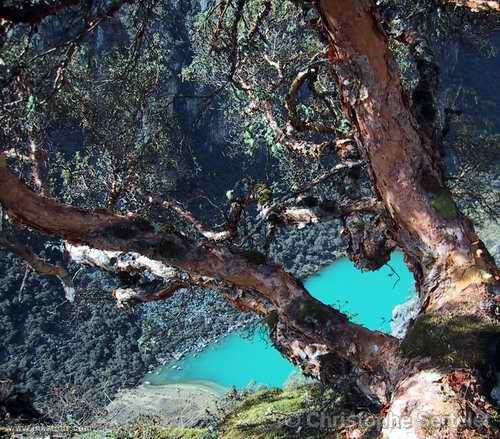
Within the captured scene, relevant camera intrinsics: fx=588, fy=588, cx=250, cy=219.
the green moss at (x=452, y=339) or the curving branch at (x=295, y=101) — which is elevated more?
the curving branch at (x=295, y=101)

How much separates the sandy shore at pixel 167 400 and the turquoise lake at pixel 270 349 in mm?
400

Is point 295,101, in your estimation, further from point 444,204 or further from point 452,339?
point 452,339

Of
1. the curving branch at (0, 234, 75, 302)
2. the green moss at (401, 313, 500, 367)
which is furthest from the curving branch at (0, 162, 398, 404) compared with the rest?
the curving branch at (0, 234, 75, 302)

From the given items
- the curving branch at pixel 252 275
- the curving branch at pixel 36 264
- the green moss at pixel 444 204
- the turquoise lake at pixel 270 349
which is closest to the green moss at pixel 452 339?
the curving branch at pixel 252 275

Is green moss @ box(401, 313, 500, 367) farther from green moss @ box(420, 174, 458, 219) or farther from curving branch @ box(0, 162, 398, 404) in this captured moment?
green moss @ box(420, 174, 458, 219)

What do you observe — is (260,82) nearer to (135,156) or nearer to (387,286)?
(135,156)

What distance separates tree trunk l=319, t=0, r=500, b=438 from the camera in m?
2.41

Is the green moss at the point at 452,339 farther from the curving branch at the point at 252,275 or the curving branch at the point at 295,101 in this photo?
the curving branch at the point at 295,101

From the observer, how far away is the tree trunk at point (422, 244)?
7.89 ft

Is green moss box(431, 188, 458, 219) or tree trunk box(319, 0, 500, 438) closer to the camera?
tree trunk box(319, 0, 500, 438)

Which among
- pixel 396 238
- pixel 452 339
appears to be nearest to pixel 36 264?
pixel 396 238

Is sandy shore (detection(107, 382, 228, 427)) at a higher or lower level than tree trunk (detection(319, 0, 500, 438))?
higher

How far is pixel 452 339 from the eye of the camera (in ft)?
8.74

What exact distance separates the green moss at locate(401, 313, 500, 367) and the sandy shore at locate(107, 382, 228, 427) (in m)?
9.02
